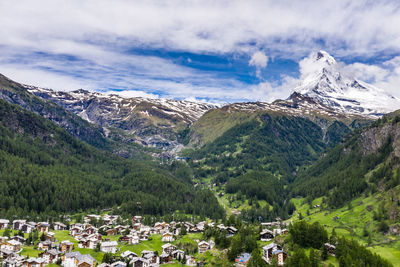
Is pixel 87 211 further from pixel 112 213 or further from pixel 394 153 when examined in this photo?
pixel 394 153

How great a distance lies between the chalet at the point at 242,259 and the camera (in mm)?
97369

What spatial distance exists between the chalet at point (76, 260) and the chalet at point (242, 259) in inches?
1871

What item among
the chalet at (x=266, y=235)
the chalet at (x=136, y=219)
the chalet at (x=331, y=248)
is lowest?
the chalet at (x=136, y=219)

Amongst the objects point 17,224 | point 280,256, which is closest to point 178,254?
point 280,256

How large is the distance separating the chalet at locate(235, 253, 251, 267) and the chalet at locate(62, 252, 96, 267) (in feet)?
156

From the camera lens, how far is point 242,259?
324 feet

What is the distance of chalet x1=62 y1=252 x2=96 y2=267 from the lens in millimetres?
104769

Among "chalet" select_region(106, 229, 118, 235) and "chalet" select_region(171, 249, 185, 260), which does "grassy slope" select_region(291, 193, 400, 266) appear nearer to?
"chalet" select_region(171, 249, 185, 260)

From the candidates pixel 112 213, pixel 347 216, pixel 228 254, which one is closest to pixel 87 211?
pixel 112 213

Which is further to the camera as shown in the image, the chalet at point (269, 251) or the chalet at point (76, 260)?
the chalet at point (76, 260)

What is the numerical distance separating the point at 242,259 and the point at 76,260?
2093 inches

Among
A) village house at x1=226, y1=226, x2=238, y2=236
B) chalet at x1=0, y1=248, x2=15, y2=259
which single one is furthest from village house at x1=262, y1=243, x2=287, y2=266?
chalet at x1=0, y1=248, x2=15, y2=259

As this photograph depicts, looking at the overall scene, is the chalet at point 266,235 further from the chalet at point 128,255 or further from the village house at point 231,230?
the chalet at point 128,255

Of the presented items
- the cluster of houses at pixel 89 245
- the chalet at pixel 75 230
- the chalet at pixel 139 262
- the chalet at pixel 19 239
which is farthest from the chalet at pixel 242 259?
the chalet at pixel 19 239
